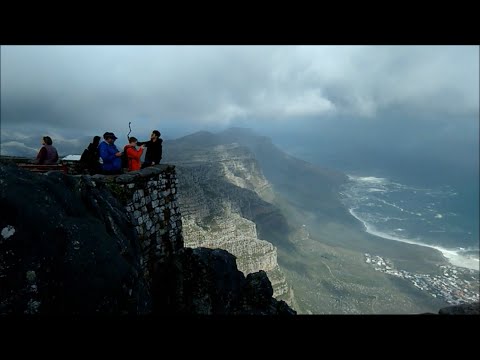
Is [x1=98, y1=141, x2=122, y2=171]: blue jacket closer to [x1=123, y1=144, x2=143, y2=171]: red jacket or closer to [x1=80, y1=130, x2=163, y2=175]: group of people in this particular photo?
[x1=80, y1=130, x2=163, y2=175]: group of people

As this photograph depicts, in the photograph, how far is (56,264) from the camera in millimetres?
4324

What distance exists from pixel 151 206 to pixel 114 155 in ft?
8.24

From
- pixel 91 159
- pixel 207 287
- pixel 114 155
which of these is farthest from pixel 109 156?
pixel 207 287

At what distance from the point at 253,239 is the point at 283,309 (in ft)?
339

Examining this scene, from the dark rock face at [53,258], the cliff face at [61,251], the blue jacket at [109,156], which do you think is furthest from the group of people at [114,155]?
the dark rock face at [53,258]

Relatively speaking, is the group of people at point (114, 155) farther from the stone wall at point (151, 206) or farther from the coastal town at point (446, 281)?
the coastal town at point (446, 281)

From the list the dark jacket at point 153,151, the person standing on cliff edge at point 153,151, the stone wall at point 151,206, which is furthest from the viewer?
the dark jacket at point 153,151

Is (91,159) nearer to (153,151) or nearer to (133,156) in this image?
(133,156)

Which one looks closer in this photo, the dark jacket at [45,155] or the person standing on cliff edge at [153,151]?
the dark jacket at [45,155]

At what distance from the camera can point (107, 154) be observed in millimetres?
11414

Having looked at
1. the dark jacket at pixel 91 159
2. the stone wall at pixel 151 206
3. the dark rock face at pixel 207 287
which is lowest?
the dark rock face at pixel 207 287

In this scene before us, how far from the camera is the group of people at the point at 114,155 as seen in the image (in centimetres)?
1145
